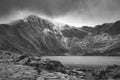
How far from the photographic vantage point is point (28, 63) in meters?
87.3

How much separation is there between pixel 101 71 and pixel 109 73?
4.18 metres

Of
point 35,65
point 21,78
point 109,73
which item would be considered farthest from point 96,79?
point 35,65

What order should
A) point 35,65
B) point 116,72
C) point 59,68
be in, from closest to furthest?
point 116,72
point 59,68
point 35,65

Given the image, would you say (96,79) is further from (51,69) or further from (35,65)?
(35,65)

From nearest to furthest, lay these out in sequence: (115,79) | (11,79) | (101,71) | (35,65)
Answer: (11,79) < (115,79) < (101,71) < (35,65)

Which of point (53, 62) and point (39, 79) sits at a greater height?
point (53, 62)

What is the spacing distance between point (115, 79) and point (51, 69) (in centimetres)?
3194

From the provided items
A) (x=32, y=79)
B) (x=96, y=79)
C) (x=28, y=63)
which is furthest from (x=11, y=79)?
(x=28, y=63)

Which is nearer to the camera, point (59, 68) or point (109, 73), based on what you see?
point (109, 73)

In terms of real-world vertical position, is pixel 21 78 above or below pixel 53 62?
below

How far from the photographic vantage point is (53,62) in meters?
78.2

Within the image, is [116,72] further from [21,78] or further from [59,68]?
[21,78]

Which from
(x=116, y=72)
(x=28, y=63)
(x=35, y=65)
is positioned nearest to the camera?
(x=116, y=72)

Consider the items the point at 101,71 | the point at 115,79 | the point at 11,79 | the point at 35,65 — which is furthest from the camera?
the point at 35,65
